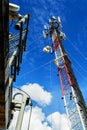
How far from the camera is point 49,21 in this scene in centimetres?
3981

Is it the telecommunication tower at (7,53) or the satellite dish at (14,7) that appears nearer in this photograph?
the telecommunication tower at (7,53)

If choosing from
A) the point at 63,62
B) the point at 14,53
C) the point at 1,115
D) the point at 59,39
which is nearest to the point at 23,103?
the point at 1,115

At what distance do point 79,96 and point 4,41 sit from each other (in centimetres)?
2388

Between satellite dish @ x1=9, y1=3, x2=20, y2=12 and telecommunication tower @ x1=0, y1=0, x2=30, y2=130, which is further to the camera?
satellite dish @ x1=9, y1=3, x2=20, y2=12

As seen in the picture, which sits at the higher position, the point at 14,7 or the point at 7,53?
the point at 14,7

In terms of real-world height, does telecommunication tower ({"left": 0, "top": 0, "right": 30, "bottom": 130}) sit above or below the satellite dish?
below

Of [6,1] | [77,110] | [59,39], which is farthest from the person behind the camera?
[59,39]

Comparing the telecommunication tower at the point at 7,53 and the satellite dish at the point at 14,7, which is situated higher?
the satellite dish at the point at 14,7

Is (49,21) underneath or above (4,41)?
above

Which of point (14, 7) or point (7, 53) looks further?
point (14, 7)

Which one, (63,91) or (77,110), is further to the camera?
(63,91)

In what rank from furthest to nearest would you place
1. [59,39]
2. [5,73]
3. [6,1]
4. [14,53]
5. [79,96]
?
[59,39]
[79,96]
[14,53]
[5,73]
[6,1]

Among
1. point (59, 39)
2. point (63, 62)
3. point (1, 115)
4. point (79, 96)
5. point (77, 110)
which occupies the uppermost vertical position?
point (59, 39)

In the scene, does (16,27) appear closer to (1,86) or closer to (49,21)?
(1,86)
